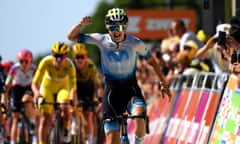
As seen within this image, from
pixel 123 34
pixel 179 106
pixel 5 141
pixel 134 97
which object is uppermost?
pixel 123 34

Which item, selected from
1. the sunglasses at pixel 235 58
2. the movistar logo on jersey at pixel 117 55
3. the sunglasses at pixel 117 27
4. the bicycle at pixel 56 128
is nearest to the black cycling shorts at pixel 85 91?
the bicycle at pixel 56 128

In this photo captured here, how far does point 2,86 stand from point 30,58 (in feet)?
16.5

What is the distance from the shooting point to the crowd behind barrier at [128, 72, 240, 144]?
1323cm

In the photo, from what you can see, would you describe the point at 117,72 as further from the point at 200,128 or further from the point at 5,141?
the point at 5,141

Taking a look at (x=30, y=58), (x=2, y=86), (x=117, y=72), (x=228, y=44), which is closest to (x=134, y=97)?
(x=117, y=72)

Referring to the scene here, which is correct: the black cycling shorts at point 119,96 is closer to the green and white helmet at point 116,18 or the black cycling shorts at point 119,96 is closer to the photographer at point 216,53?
the green and white helmet at point 116,18

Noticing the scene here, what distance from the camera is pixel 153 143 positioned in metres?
18.1

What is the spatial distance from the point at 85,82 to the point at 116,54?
700cm

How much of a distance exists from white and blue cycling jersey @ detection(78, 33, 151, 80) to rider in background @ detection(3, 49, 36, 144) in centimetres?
752

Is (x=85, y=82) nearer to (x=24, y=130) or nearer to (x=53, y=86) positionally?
(x=53, y=86)

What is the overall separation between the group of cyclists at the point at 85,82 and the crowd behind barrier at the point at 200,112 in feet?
2.93

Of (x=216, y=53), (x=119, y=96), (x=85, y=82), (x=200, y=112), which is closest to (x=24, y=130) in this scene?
(x=85, y=82)

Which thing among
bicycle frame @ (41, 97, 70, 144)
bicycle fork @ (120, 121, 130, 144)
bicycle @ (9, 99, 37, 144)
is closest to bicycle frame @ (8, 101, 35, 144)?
bicycle @ (9, 99, 37, 144)

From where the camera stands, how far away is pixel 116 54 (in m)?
13.3
